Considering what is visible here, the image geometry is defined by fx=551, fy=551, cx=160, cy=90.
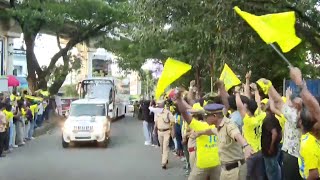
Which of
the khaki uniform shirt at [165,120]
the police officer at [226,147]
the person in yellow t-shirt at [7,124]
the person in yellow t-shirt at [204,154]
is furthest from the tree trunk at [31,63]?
the police officer at [226,147]

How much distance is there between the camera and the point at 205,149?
24.8ft

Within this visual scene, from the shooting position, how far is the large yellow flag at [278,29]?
6238 mm

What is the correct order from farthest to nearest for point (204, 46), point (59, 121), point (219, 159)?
1. point (59, 121)
2. point (204, 46)
3. point (219, 159)

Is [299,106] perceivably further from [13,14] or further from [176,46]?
[13,14]

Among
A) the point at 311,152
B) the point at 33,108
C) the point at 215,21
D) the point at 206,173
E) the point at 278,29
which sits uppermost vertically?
the point at 215,21

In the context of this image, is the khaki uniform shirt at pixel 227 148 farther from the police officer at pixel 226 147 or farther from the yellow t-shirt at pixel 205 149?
the yellow t-shirt at pixel 205 149

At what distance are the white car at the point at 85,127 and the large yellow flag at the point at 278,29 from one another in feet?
43.6

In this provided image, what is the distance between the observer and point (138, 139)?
74.2 feet

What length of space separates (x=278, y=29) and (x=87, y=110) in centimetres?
1474

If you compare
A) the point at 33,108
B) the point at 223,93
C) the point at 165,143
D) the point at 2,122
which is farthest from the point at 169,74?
the point at 33,108

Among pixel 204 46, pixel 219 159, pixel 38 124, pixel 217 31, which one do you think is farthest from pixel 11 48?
pixel 219 159

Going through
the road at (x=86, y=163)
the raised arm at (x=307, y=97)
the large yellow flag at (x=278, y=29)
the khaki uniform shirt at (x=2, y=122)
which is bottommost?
the road at (x=86, y=163)

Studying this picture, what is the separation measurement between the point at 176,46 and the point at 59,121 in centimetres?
1131

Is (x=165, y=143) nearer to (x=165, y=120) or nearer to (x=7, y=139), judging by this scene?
(x=165, y=120)
